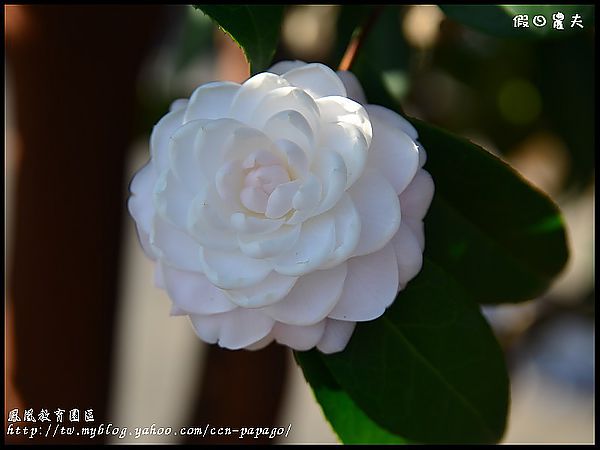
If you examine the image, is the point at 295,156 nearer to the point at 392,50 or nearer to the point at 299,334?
the point at 299,334

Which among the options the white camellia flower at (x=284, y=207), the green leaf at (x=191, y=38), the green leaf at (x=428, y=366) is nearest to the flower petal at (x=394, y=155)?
the white camellia flower at (x=284, y=207)

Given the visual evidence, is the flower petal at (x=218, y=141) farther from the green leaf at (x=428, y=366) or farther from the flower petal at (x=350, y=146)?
the green leaf at (x=428, y=366)

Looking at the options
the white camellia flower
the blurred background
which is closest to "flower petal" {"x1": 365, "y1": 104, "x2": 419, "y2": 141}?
the white camellia flower

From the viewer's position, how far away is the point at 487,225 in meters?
0.76

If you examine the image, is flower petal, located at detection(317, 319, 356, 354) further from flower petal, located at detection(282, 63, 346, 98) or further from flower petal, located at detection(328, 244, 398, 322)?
flower petal, located at detection(282, 63, 346, 98)

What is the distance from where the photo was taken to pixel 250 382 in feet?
4.60

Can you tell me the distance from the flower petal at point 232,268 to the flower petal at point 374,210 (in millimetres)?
72

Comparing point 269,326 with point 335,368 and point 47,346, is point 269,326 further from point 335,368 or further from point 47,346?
point 47,346

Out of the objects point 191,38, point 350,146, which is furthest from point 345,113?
point 191,38

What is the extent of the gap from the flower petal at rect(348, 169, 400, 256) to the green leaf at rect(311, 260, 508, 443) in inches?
3.9

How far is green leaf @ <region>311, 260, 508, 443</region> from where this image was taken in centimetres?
63

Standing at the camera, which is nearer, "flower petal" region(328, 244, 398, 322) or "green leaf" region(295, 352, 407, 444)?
"flower petal" region(328, 244, 398, 322)

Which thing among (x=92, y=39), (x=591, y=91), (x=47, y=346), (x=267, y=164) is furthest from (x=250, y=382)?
(x=267, y=164)

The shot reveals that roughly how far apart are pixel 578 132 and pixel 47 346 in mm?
875
